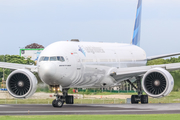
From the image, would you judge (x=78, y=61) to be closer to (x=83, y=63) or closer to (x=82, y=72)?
(x=83, y=63)

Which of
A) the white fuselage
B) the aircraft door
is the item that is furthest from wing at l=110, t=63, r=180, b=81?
the aircraft door

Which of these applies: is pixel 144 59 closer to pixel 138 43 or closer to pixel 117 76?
pixel 138 43

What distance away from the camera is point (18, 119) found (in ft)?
73.9

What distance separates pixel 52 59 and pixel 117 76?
333 inches

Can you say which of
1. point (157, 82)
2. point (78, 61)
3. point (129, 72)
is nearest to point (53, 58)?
point (78, 61)

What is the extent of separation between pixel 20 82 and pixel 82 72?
4.66 m

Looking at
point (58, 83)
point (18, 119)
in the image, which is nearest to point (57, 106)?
point (58, 83)

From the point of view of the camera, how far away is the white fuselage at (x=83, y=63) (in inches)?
1216

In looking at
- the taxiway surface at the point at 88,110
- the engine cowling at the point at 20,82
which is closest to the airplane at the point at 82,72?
the engine cowling at the point at 20,82

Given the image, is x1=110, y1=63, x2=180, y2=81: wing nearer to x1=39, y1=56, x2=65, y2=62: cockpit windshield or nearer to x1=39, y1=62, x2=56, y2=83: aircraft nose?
x1=39, y1=56, x2=65, y2=62: cockpit windshield

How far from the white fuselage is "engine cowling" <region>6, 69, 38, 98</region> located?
1508mm

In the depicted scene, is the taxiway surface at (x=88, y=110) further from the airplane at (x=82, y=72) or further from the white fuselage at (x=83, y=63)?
the white fuselage at (x=83, y=63)

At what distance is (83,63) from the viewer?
112ft

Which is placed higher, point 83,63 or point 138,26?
point 138,26
